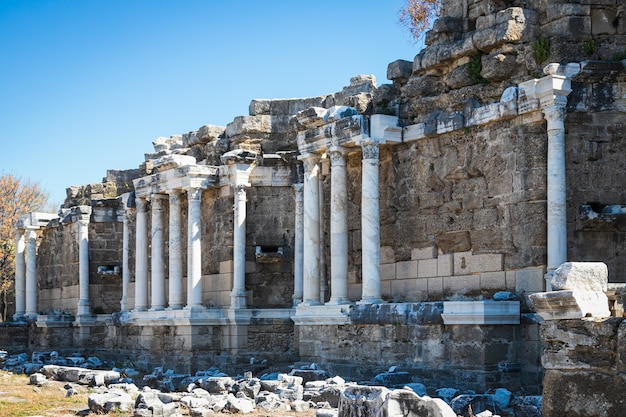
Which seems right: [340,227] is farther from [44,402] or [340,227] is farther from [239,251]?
Answer: [44,402]

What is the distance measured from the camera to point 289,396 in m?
15.5

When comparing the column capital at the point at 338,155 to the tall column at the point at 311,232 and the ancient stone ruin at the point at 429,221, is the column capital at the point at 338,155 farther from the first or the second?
the tall column at the point at 311,232

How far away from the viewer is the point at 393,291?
17.9m

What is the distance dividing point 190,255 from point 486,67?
8.84 m

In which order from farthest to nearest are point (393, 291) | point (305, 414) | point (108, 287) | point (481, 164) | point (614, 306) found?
point (108, 287)
point (393, 291)
point (481, 164)
point (305, 414)
point (614, 306)

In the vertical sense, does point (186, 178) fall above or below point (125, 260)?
above

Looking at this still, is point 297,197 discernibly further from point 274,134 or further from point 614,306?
point 614,306

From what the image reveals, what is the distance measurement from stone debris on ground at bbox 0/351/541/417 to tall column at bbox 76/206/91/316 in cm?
651

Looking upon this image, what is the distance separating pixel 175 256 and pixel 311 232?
4856 mm

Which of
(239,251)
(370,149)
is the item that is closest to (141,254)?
(239,251)

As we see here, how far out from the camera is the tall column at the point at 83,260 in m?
28.0

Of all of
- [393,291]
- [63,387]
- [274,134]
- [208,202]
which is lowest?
[63,387]

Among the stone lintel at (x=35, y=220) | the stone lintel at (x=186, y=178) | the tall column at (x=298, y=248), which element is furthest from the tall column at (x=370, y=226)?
the stone lintel at (x=35, y=220)

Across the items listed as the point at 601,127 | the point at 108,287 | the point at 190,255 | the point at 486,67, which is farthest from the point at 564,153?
the point at 108,287
